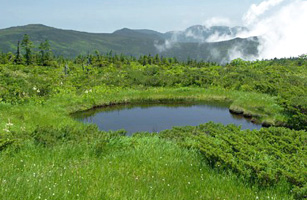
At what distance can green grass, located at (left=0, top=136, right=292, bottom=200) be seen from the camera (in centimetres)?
478

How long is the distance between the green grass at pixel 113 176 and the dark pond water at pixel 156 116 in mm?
9764

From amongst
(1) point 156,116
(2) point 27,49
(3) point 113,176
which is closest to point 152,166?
(3) point 113,176

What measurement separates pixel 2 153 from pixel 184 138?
713 cm

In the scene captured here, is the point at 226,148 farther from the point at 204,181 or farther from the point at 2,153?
the point at 2,153

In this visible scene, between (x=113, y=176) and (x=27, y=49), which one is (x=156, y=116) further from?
(x=27, y=49)

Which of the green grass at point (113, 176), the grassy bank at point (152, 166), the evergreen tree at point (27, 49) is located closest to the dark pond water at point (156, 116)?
the grassy bank at point (152, 166)

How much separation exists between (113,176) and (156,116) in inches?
656

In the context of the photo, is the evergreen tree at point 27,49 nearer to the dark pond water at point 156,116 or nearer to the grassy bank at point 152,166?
the dark pond water at point 156,116

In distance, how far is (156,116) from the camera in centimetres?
2280

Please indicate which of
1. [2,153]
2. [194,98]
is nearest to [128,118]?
[194,98]

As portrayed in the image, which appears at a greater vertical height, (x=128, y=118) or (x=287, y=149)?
(x=287, y=149)

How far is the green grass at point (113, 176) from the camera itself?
4784mm

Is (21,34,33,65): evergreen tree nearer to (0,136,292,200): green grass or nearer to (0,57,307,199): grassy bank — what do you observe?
(0,57,307,199): grassy bank

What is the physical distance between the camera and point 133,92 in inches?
1175
